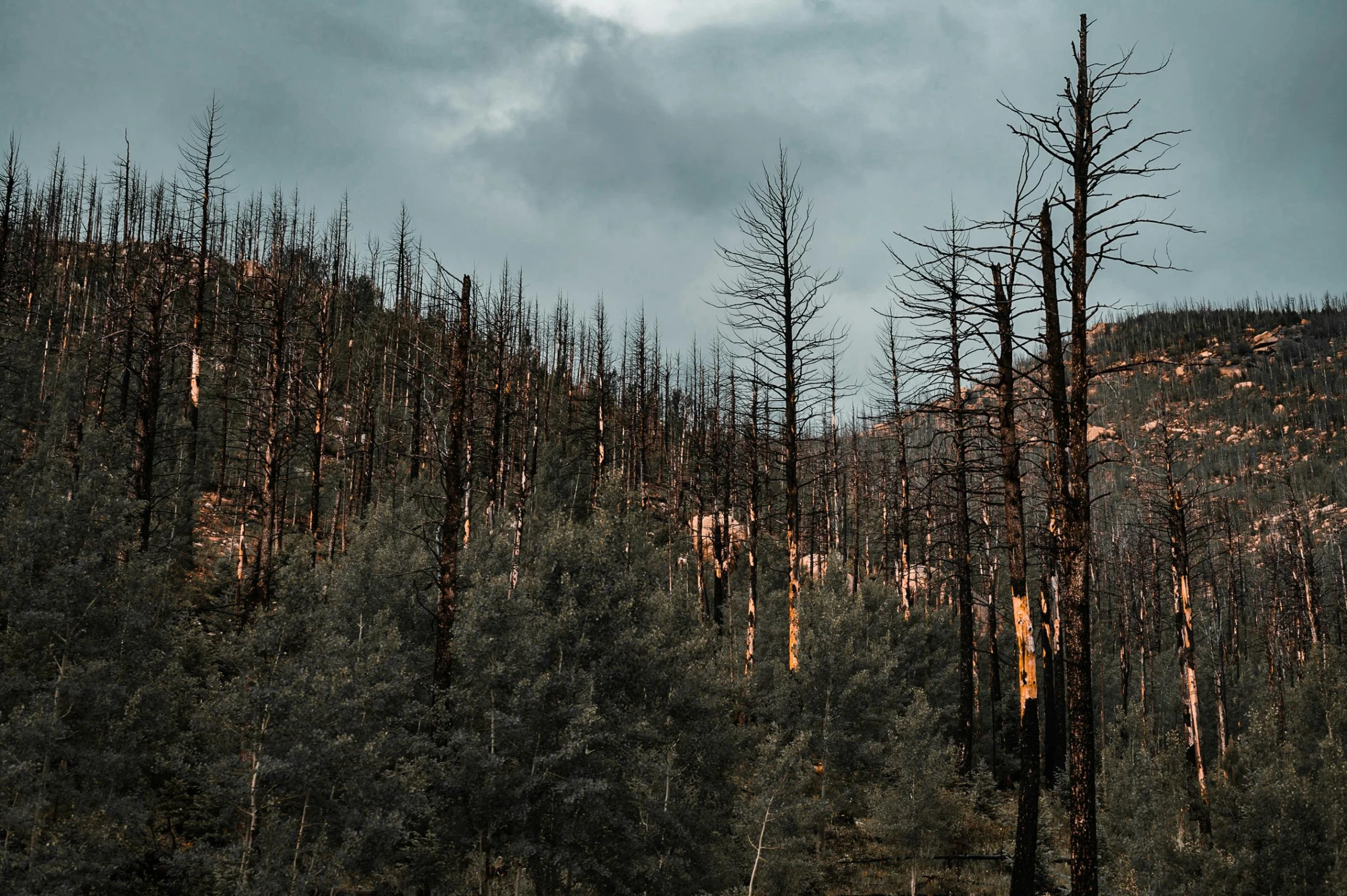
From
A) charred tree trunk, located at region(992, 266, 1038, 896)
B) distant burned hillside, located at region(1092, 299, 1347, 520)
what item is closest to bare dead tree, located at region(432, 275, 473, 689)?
charred tree trunk, located at region(992, 266, 1038, 896)

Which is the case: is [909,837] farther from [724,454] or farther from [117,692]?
[724,454]

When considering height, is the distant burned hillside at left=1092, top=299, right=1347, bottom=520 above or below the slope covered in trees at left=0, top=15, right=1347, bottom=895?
above

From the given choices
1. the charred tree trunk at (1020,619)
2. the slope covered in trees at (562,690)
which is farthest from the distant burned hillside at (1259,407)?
the charred tree trunk at (1020,619)

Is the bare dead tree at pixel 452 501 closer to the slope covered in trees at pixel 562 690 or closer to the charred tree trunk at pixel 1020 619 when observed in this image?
the slope covered in trees at pixel 562 690

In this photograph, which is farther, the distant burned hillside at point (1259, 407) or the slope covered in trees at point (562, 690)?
the distant burned hillside at point (1259, 407)

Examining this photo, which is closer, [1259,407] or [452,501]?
[452,501]

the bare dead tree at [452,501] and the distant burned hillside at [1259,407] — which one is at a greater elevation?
the distant burned hillside at [1259,407]

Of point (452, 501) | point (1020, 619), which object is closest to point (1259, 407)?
point (1020, 619)

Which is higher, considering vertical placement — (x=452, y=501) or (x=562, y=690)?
(x=452, y=501)

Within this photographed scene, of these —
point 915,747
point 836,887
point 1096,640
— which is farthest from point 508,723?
point 1096,640

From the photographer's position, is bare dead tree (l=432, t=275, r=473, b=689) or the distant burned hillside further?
the distant burned hillside

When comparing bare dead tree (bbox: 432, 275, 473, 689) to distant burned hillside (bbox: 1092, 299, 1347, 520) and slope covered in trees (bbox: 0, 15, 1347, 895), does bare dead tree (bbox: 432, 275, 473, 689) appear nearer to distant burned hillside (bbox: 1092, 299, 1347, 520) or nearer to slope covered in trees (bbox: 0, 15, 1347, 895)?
slope covered in trees (bbox: 0, 15, 1347, 895)

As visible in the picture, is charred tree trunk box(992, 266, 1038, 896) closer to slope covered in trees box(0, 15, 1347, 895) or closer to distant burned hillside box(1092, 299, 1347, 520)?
slope covered in trees box(0, 15, 1347, 895)

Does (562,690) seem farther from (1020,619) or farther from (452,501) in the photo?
(1020,619)
